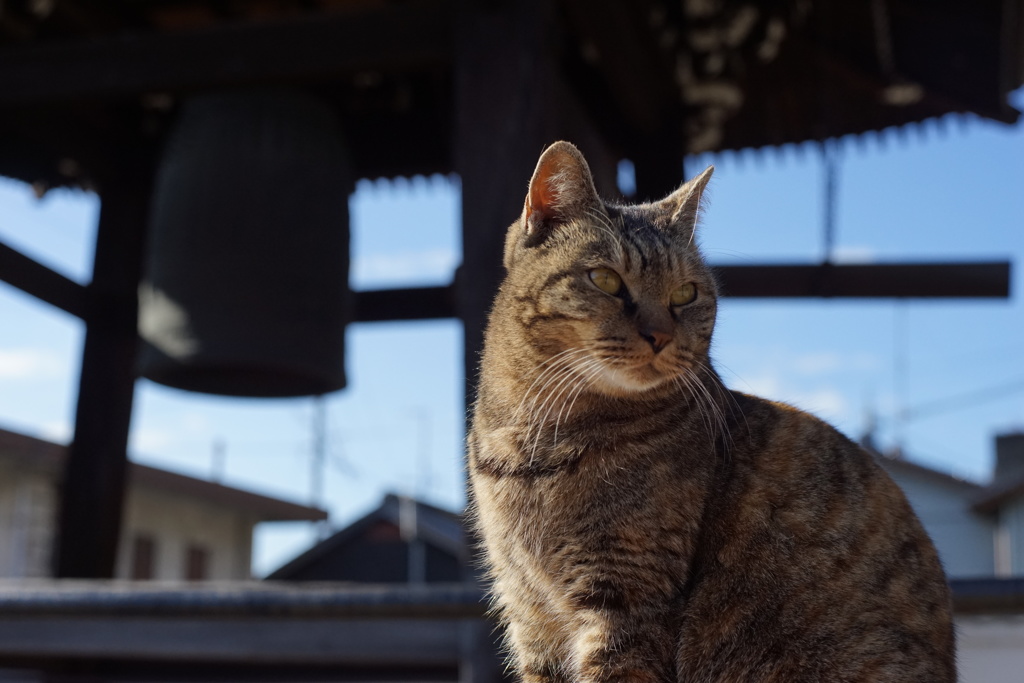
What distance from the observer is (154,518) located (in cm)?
1292

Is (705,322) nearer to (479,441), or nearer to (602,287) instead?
(602,287)

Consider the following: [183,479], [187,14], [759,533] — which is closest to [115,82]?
[187,14]

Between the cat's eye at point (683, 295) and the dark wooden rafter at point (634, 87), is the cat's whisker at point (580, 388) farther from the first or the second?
the dark wooden rafter at point (634, 87)

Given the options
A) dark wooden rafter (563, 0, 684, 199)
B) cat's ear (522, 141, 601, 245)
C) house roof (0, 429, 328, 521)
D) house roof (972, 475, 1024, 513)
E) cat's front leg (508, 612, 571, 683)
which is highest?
dark wooden rafter (563, 0, 684, 199)

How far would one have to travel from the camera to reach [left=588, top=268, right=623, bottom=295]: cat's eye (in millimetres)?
2012

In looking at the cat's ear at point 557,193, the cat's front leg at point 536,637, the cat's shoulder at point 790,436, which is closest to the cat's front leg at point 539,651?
the cat's front leg at point 536,637

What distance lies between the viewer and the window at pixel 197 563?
44.6 ft

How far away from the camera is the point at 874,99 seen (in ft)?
15.7

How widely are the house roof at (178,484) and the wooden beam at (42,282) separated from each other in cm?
254

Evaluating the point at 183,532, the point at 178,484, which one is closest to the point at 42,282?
the point at 178,484

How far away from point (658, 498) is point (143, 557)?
12.1 metres

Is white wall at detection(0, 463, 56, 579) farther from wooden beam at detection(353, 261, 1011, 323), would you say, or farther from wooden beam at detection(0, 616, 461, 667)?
wooden beam at detection(353, 261, 1011, 323)

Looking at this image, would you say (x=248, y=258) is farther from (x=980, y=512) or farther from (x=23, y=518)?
(x=980, y=512)

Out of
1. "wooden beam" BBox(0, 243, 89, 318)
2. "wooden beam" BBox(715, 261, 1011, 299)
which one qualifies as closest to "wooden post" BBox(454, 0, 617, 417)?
"wooden beam" BBox(715, 261, 1011, 299)
